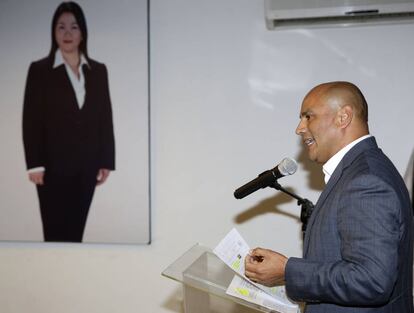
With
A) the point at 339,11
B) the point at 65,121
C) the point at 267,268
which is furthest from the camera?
the point at 65,121

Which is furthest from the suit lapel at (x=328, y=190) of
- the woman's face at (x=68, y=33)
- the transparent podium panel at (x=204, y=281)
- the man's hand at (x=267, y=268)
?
the woman's face at (x=68, y=33)

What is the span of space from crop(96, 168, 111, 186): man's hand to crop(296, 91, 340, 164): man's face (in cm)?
125

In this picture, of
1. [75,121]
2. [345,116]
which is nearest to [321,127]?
[345,116]

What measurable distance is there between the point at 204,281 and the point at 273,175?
455mm

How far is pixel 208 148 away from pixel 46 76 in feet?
3.26

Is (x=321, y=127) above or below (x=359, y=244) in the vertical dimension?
above

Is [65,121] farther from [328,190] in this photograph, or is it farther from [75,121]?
[328,190]

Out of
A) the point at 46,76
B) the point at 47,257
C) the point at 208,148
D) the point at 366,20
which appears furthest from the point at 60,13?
the point at 366,20

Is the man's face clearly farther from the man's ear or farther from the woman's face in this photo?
the woman's face

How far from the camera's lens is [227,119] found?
7.32ft

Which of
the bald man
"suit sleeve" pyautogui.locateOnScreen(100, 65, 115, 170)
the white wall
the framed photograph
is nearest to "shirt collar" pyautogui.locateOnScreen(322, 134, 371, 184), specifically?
the bald man

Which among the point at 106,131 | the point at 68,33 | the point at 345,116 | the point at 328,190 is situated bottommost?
the point at 328,190

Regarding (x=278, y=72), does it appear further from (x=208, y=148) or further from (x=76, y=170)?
(x=76, y=170)

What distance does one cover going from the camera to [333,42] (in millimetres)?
2090
